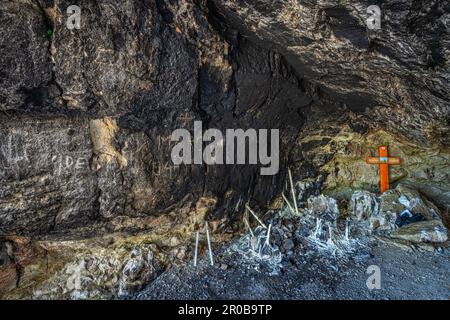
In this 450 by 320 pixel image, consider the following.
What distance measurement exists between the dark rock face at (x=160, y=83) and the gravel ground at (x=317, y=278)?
146 centimetres

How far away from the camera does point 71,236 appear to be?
605cm

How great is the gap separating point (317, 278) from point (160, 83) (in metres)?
4.94

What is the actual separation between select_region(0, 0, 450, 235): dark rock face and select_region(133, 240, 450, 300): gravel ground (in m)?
1.46

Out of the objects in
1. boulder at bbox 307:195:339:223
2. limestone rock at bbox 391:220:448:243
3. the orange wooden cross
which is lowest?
limestone rock at bbox 391:220:448:243

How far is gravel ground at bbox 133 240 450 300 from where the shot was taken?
534 centimetres

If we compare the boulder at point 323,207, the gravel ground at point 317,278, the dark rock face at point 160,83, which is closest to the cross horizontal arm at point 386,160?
the dark rock face at point 160,83

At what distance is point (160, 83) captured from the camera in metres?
5.65

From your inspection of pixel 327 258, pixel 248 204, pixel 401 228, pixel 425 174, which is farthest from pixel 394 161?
pixel 248 204

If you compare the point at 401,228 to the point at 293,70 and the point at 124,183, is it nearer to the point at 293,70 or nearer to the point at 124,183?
the point at 293,70

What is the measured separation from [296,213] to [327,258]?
164 cm

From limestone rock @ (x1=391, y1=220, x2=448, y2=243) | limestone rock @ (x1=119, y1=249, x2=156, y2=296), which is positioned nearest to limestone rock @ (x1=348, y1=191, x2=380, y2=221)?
limestone rock @ (x1=391, y1=220, x2=448, y2=243)

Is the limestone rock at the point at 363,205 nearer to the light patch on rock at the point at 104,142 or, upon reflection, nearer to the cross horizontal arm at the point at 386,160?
the cross horizontal arm at the point at 386,160

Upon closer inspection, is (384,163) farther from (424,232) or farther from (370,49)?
Answer: (370,49)

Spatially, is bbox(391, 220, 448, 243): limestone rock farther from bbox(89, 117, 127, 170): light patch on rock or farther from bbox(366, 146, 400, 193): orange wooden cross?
bbox(89, 117, 127, 170): light patch on rock
